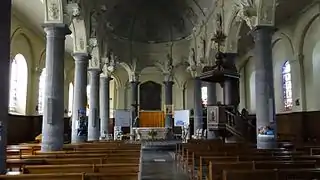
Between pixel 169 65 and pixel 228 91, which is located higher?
pixel 169 65

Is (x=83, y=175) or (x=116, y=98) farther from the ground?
(x=116, y=98)

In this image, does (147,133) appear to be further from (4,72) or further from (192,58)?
(4,72)

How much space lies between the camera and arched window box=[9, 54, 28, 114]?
20547mm

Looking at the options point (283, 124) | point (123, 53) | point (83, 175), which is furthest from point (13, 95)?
point (83, 175)

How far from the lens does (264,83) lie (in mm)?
12398

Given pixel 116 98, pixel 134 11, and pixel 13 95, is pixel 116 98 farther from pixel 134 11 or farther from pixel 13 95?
pixel 13 95

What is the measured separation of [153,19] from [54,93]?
17795mm

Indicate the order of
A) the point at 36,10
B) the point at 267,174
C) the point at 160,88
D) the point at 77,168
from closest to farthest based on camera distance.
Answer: the point at 267,174, the point at 77,168, the point at 36,10, the point at 160,88

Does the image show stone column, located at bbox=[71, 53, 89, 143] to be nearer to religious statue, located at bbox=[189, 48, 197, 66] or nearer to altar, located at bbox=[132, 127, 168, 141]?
altar, located at bbox=[132, 127, 168, 141]

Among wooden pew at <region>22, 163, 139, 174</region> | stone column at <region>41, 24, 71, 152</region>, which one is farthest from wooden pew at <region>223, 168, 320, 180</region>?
stone column at <region>41, 24, 71, 152</region>

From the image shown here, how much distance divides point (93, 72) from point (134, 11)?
8.34 metres

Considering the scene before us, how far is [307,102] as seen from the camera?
18734 mm

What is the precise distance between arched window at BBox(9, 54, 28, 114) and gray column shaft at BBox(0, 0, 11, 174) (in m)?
15.3

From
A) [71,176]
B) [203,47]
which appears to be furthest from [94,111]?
[71,176]
